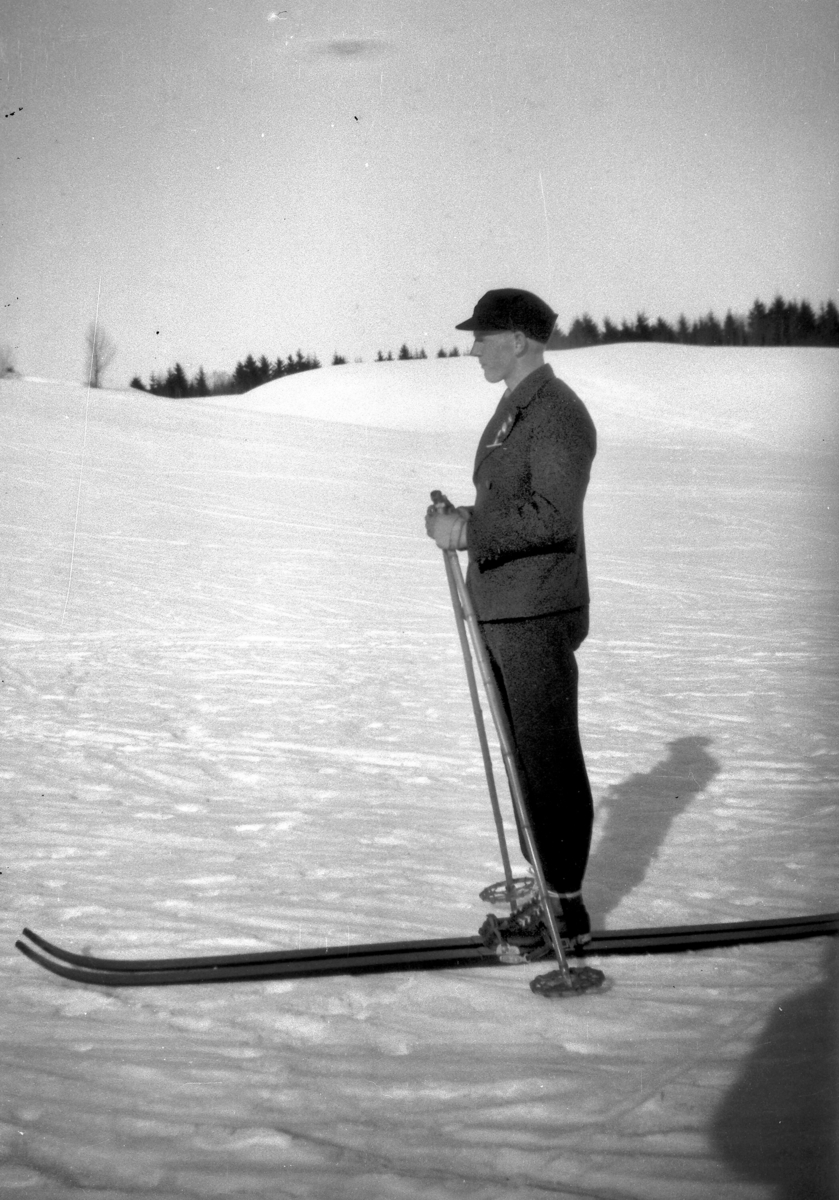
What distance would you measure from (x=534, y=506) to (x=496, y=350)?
50 cm

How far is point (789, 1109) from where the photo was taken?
9.12ft

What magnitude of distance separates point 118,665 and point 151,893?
5.25 m

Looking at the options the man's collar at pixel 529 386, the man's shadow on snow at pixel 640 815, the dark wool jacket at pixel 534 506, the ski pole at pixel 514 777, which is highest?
the man's collar at pixel 529 386

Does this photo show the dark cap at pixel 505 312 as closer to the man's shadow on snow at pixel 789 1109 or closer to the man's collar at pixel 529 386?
the man's collar at pixel 529 386

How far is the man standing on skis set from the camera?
11.6ft

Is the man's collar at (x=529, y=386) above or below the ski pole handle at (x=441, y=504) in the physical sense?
above

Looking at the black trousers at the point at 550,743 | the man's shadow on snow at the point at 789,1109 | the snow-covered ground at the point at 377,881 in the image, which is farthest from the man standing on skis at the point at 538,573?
the man's shadow on snow at the point at 789,1109

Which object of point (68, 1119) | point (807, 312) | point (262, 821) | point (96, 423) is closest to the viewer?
point (68, 1119)

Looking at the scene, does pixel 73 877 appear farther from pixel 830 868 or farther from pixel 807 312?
pixel 807 312

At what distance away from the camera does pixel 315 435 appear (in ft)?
92.1

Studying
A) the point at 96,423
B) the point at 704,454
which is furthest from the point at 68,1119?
the point at 704,454

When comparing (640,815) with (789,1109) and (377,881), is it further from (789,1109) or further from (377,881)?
(789,1109)

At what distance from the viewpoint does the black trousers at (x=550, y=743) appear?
3586 millimetres

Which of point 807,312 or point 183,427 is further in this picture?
point 807,312
